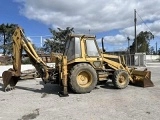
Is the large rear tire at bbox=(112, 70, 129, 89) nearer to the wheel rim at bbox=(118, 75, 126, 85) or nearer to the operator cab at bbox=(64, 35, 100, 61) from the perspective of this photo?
the wheel rim at bbox=(118, 75, 126, 85)

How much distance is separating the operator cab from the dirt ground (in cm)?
171

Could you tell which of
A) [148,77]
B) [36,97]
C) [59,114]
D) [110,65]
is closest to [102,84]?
[110,65]

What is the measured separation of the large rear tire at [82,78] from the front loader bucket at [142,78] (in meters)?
2.99

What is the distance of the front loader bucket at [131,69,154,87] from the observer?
13283 mm

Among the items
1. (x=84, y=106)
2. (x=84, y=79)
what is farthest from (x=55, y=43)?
(x=84, y=106)

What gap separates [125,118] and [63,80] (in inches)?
168

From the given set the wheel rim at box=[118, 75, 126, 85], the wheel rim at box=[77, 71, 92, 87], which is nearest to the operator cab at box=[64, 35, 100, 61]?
the wheel rim at box=[77, 71, 92, 87]

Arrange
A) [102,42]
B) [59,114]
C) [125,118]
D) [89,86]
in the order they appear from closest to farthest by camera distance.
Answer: [125,118] < [59,114] < [89,86] < [102,42]

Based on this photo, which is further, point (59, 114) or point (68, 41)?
point (68, 41)

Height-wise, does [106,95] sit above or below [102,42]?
below

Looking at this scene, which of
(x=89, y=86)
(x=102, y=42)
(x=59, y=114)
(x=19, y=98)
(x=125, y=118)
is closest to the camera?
(x=125, y=118)

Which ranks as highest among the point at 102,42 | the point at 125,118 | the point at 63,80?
the point at 102,42

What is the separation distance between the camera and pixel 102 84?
1401cm

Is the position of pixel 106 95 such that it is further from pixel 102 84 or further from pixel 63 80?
pixel 102 84
